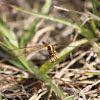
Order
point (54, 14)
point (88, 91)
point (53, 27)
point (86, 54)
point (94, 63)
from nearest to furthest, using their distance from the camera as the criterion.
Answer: point (88, 91)
point (94, 63)
point (86, 54)
point (53, 27)
point (54, 14)

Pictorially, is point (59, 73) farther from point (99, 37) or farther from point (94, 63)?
point (99, 37)

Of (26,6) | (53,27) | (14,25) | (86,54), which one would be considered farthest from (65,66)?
(26,6)

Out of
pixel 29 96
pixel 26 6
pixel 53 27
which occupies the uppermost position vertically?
pixel 26 6

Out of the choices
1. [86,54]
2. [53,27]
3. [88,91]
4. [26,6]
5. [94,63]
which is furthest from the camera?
[26,6]

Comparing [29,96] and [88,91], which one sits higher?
[29,96]

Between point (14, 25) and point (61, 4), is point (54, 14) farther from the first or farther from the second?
point (14, 25)

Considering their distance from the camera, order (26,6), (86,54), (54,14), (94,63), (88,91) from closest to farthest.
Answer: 1. (88,91)
2. (94,63)
3. (86,54)
4. (54,14)
5. (26,6)

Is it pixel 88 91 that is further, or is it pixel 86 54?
pixel 86 54

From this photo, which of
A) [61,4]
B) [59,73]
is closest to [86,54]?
[59,73]

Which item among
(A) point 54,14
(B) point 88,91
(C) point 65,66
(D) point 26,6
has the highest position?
(D) point 26,6
